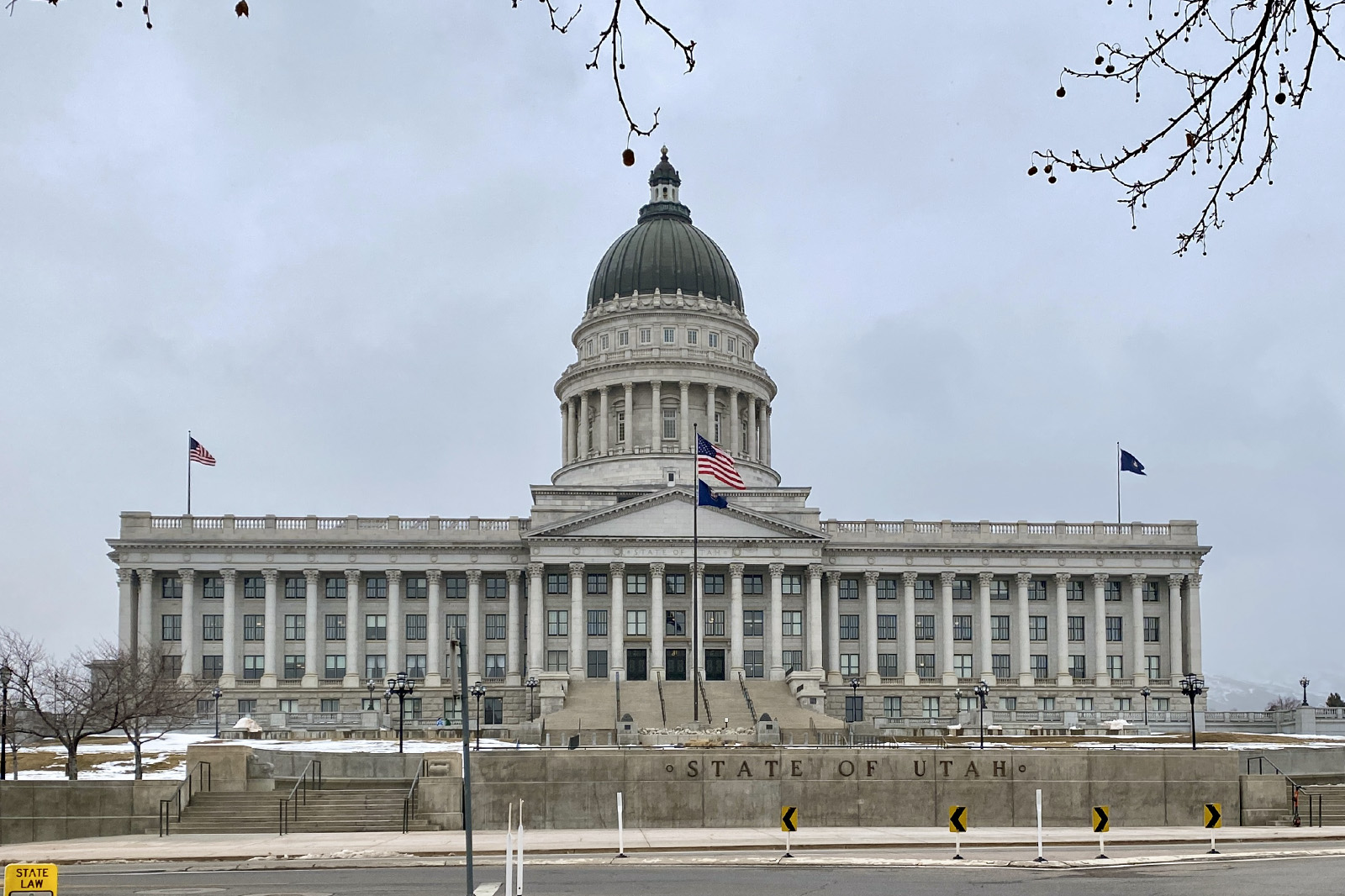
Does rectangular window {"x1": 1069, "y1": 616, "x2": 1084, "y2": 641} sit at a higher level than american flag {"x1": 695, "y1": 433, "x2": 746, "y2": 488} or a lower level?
lower

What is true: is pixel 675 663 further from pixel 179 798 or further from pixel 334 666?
pixel 179 798

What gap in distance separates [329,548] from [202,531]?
842cm

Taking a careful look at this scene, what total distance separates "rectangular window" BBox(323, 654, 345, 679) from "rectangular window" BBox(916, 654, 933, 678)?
3856 centimetres

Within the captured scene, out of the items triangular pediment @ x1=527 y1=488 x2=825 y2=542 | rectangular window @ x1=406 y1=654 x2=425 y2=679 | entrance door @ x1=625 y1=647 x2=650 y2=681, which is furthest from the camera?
rectangular window @ x1=406 y1=654 x2=425 y2=679

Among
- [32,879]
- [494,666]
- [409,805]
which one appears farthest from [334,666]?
[32,879]

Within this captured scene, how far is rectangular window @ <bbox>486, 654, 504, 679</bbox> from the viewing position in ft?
335

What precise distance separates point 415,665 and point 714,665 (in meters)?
19.8

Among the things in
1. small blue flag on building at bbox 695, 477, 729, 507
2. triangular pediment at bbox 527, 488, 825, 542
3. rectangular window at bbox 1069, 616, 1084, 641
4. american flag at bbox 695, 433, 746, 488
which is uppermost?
american flag at bbox 695, 433, 746, 488

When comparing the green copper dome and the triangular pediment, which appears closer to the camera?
the triangular pediment

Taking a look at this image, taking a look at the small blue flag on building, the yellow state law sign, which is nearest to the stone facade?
the small blue flag on building

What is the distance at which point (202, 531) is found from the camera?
335 ft

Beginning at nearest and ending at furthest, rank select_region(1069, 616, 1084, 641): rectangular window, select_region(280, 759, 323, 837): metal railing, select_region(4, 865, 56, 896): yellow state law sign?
1. select_region(4, 865, 56, 896): yellow state law sign
2. select_region(280, 759, 323, 837): metal railing
3. select_region(1069, 616, 1084, 641): rectangular window

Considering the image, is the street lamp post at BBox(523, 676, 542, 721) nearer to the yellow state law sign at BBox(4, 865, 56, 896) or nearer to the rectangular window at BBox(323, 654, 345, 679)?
the rectangular window at BBox(323, 654, 345, 679)

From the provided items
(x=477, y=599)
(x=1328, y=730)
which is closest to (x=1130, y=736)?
(x=1328, y=730)
